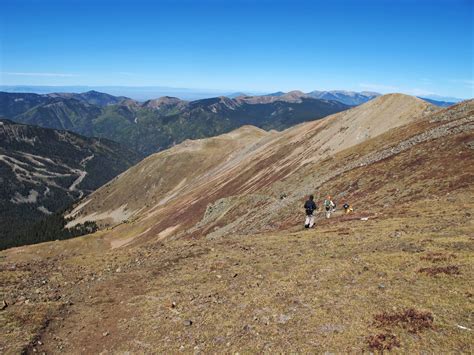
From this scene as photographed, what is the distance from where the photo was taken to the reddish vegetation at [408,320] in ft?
49.6

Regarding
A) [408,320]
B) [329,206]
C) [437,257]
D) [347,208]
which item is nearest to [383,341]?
[408,320]

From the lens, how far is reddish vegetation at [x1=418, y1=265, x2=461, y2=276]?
19.3 meters

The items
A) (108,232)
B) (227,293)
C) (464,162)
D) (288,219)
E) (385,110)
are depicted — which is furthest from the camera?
(108,232)

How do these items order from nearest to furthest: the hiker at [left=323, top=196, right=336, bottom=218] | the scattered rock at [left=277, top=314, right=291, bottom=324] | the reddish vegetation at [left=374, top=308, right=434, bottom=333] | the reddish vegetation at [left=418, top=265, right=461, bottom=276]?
the reddish vegetation at [left=374, top=308, right=434, bottom=333] < the scattered rock at [left=277, top=314, right=291, bottom=324] < the reddish vegetation at [left=418, top=265, right=461, bottom=276] < the hiker at [left=323, top=196, right=336, bottom=218]

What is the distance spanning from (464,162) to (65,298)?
4273cm

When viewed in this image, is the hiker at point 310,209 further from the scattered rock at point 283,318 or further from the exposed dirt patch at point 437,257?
the scattered rock at point 283,318

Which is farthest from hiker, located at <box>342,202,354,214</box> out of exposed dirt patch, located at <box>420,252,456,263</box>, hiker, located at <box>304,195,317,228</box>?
exposed dirt patch, located at <box>420,252,456,263</box>

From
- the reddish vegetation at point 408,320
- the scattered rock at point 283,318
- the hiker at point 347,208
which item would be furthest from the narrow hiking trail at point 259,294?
the hiker at point 347,208

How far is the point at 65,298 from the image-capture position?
22.1 meters

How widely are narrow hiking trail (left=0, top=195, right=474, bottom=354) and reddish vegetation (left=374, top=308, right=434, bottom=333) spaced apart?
0.72 feet

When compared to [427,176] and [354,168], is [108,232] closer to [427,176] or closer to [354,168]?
[354,168]

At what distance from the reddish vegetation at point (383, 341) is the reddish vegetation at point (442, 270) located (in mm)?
6606

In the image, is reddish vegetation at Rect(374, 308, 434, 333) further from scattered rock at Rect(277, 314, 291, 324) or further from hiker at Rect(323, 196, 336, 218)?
hiker at Rect(323, 196, 336, 218)

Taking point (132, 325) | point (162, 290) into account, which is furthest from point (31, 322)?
point (162, 290)
